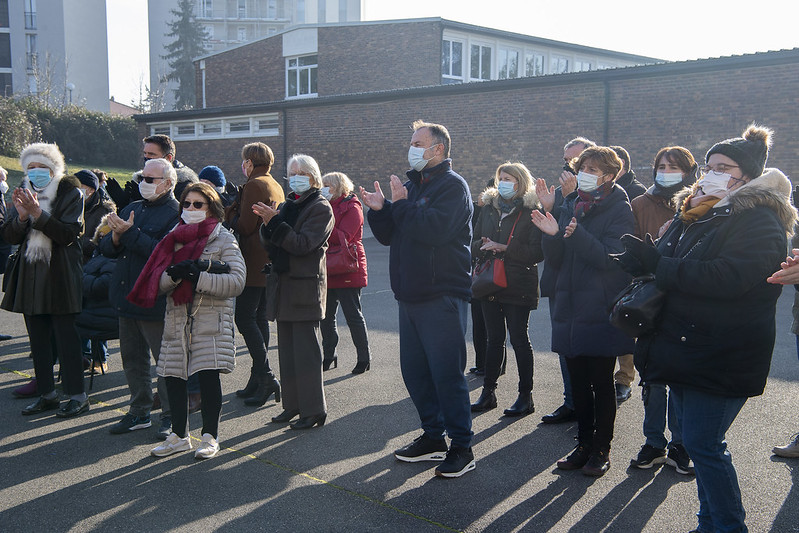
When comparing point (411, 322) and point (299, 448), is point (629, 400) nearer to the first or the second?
point (411, 322)

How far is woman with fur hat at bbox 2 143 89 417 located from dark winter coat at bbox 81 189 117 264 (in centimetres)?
56

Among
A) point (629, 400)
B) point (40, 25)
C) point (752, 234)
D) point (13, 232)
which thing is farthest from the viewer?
point (40, 25)

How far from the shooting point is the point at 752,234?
130 inches

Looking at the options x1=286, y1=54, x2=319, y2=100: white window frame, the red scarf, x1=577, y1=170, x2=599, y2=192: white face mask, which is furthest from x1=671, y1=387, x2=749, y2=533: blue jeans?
x1=286, y1=54, x2=319, y2=100: white window frame

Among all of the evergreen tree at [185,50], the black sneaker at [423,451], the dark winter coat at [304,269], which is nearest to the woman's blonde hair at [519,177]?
the dark winter coat at [304,269]

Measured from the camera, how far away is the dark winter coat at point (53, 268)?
573cm

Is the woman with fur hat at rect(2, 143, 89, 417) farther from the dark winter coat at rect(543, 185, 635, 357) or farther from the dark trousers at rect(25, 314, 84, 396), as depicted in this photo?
the dark winter coat at rect(543, 185, 635, 357)

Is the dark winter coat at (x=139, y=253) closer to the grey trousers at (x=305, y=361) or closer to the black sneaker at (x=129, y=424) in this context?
the black sneaker at (x=129, y=424)

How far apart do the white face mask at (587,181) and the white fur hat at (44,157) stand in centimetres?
411

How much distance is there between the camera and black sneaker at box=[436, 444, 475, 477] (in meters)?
4.53

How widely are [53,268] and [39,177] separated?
0.73 m

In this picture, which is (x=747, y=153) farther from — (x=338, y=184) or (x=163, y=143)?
(x=163, y=143)

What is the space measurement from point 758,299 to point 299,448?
10.3ft

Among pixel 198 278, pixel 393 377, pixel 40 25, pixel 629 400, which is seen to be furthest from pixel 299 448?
pixel 40 25
